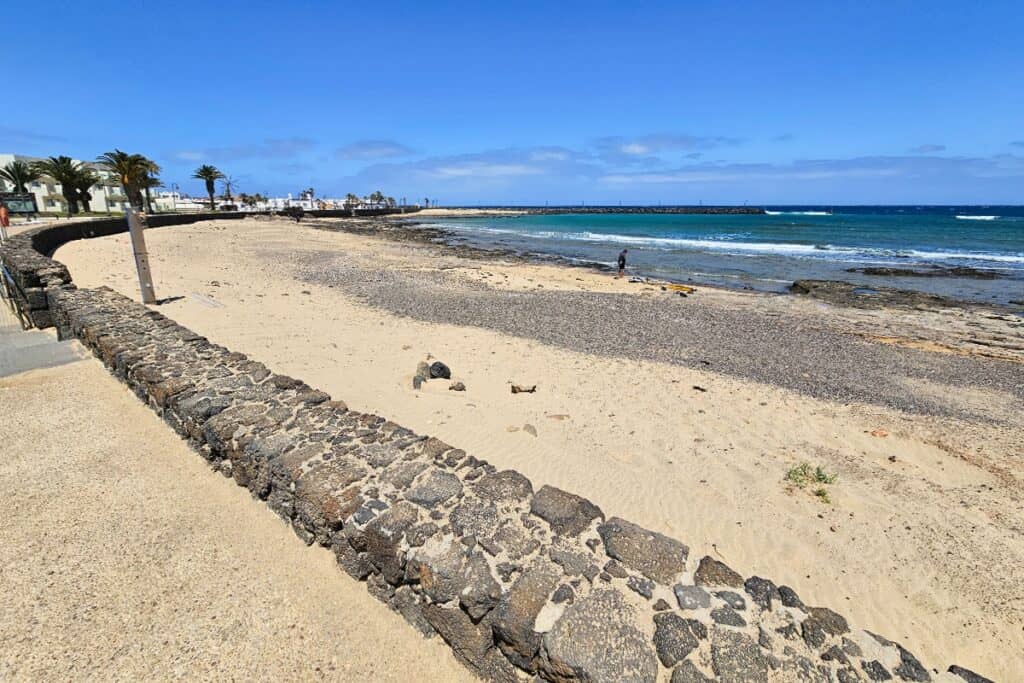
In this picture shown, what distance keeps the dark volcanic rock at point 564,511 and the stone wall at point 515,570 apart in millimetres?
11

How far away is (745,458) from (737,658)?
3884 mm

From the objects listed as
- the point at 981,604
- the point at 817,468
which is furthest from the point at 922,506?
the point at 981,604

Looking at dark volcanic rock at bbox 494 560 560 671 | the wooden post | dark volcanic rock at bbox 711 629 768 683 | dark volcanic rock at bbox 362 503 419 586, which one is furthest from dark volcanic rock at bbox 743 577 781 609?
the wooden post

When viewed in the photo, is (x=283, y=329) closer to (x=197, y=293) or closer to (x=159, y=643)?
(x=197, y=293)

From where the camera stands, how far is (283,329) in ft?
32.2

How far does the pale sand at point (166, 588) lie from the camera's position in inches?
105

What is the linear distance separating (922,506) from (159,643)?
6612mm

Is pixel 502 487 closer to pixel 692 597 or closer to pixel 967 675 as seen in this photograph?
pixel 692 597

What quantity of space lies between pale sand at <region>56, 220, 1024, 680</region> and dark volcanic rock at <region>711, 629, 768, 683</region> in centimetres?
177

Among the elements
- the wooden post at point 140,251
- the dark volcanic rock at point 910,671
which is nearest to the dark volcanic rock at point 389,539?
the dark volcanic rock at point 910,671

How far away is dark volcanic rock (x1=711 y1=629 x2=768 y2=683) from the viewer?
6.97 ft

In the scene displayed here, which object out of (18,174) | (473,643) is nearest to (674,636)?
(473,643)

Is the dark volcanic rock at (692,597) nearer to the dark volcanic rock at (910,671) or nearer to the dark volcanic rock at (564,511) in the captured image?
the dark volcanic rock at (564,511)

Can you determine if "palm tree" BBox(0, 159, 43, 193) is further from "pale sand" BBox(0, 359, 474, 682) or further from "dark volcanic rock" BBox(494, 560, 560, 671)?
"dark volcanic rock" BBox(494, 560, 560, 671)
